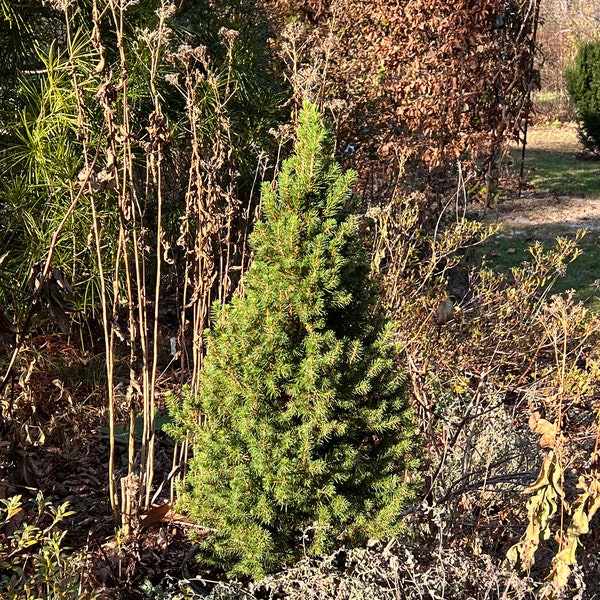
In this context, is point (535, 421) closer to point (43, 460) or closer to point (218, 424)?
point (218, 424)

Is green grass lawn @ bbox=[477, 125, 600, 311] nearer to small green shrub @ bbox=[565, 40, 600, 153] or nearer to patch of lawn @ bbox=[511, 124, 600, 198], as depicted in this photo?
patch of lawn @ bbox=[511, 124, 600, 198]

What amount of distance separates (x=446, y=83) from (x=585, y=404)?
285 centimetres

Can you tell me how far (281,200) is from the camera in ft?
7.78

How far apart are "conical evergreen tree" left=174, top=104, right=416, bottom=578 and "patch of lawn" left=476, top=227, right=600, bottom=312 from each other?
15.1 feet

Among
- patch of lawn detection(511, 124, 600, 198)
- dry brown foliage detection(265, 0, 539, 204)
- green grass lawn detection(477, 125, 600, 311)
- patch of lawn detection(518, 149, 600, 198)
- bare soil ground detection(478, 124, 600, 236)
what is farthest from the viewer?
patch of lawn detection(511, 124, 600, 198)

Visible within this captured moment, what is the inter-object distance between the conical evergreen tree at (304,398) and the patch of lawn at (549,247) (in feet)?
15.1

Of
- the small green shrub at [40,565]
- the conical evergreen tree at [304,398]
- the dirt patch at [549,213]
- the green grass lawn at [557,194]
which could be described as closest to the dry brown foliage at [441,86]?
the green grass lawn at [557,194]

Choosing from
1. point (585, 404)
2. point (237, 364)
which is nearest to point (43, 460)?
point (237, 364)

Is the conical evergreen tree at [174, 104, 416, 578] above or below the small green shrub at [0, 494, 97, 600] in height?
above

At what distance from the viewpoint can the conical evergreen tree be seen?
230 centimetres

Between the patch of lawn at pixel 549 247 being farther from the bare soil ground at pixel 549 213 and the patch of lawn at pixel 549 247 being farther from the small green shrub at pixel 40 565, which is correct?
the small green shrub at pixel 40 565

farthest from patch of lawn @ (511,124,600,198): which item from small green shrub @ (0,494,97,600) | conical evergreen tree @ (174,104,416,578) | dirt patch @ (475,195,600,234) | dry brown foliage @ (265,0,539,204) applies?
small green shrub @ (0,494,97,600)

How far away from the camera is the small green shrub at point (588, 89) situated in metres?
13.6

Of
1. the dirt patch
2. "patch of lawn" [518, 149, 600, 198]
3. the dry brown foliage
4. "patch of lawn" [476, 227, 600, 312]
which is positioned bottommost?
"patch of lawn" [476, 227, 600, 312]
